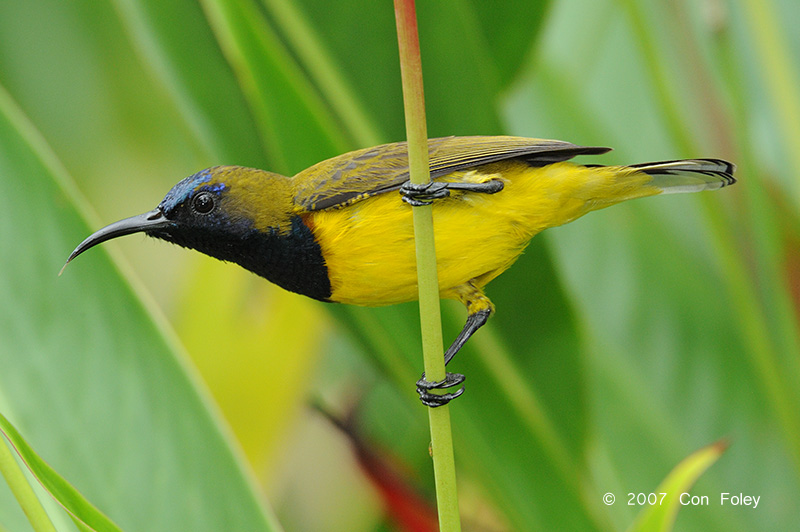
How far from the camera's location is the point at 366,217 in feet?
3.98

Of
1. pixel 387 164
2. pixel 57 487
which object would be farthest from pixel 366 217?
pixel 57 487

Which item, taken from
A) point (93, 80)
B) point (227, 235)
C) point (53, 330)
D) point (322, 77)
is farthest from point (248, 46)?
point (93, 80)

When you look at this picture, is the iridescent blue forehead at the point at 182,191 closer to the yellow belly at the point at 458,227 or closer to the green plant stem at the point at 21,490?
the yellow belly at the point at 458,227

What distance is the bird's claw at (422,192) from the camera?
87 cm

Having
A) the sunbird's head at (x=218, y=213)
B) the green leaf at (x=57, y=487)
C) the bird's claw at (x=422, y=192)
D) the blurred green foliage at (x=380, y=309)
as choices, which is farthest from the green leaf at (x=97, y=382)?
the bird's claw at (x=422, y=192)

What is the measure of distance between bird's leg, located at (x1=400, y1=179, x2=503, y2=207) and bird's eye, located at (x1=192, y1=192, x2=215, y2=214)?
29 cm

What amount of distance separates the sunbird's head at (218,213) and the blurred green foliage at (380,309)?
3.1 inches

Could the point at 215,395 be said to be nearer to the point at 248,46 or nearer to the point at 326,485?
the point at 326,485

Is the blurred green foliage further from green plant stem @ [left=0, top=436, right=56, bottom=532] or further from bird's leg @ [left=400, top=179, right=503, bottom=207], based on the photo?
green plant stem @ [left=0, top=436, right=56, bottom=532]

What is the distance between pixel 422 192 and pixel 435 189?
234 millimetres

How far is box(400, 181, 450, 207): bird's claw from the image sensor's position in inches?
34.1

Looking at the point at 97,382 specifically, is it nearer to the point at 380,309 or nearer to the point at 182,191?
the point at 182,191

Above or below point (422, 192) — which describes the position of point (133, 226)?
above

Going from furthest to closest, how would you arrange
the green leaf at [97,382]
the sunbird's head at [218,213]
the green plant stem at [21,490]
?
the sunbird's head at [218,213] < the green leaf at [97,382] < the green plant stem at [21,490]
